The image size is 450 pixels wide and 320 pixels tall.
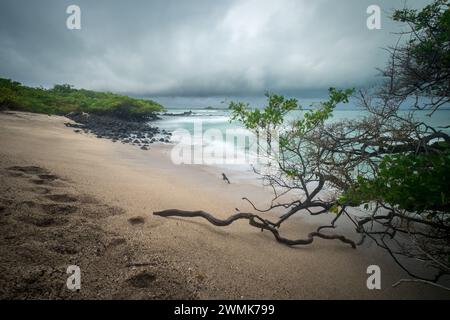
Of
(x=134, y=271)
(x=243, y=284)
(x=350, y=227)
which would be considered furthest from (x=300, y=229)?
(x=134, y=271)

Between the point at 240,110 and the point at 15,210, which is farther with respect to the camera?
the point at 240,110

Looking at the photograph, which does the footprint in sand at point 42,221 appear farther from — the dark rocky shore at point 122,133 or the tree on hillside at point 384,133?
the dark rocky shore at point 122,133

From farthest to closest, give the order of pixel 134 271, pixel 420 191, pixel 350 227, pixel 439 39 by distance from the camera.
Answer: pixel 350 227, pixel 439 39, pixel 134 271, pixel 420 191

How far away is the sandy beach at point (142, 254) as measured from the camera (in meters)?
2.62

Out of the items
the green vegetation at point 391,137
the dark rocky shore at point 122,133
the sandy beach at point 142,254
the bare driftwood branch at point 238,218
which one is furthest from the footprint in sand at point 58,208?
the dark rocky shore at point 122,133

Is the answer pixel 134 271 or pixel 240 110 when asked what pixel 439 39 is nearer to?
pixel 240 110

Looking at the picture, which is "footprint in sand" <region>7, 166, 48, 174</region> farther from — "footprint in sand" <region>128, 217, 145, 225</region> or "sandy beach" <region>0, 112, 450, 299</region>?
"footprint in sand" <region>128, 217, 145, 225</region>

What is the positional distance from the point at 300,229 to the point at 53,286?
5.10 metres

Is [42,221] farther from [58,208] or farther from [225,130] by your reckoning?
[225,130]

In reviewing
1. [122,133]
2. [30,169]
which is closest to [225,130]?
[122,133]

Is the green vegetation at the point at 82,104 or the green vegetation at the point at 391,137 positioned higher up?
the green vegetation at the point at 82,104

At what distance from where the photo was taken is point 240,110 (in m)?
5.24

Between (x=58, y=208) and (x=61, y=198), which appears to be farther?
(x=61, y=198)

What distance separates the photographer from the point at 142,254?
3.19m
